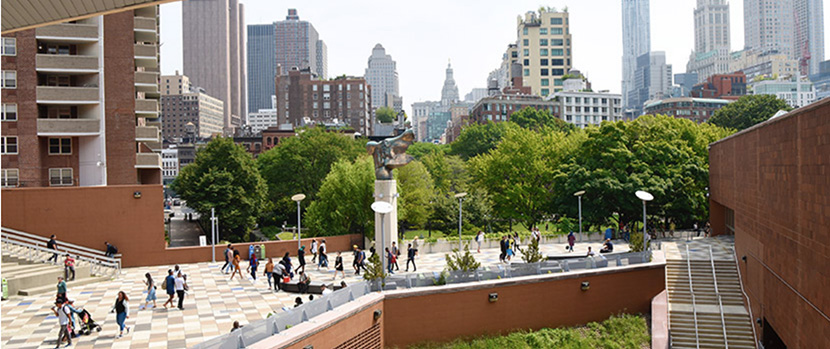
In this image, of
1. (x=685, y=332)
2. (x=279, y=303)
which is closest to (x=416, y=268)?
(x=279, y=303)

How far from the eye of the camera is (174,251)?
3131 centimetres

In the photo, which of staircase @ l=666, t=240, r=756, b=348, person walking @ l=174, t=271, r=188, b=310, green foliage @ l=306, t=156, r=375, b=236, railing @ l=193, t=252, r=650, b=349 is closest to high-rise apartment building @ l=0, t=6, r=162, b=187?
green foliage @ l=306, t=156, r=375, b=236

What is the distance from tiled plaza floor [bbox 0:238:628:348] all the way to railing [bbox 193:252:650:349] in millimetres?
2682

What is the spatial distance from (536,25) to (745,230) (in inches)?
4191

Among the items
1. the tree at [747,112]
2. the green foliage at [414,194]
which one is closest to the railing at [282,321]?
the green foliage at [414,194]

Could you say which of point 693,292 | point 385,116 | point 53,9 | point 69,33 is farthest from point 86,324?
point 385,116

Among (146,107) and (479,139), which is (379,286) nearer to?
(146,107)

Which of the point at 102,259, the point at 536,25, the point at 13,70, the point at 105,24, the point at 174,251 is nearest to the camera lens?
the point at 102,259

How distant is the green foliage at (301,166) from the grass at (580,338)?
3929 centimetres

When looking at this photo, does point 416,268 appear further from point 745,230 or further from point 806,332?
point 806,332

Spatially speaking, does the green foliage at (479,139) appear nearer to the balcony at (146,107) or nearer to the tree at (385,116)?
the balcony at (146,107)

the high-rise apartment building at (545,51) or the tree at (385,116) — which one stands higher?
the high-rise apartment building at (545,51)

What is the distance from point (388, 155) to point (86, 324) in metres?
15.8

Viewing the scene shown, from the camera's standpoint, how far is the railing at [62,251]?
2694cm
